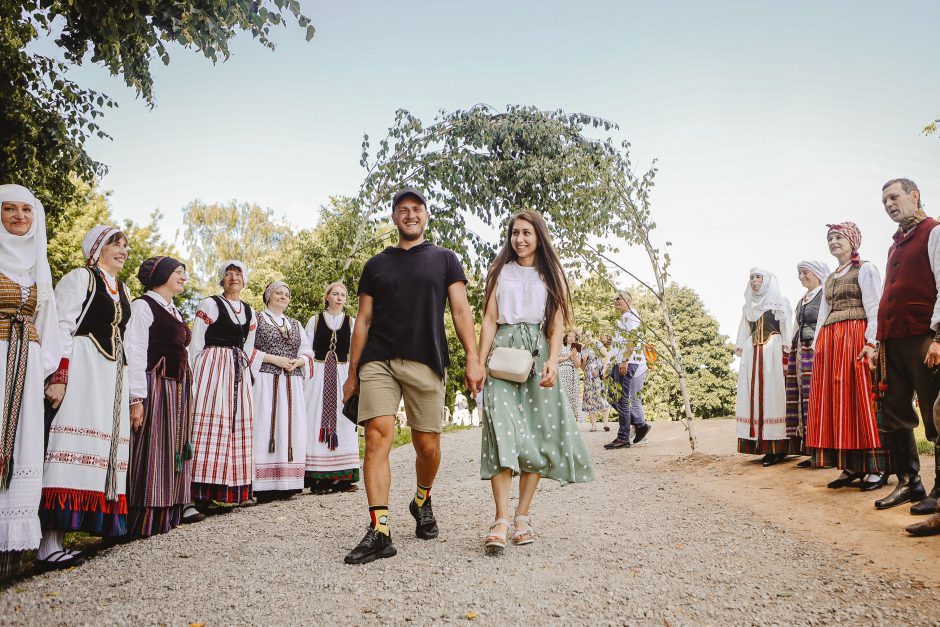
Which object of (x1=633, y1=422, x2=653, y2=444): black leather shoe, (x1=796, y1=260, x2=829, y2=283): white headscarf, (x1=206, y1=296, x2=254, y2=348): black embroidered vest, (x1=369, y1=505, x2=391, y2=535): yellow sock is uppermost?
(x1=796, y1=260, x2=829, y2=283): white headscarf

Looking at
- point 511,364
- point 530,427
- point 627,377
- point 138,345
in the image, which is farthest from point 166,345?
point 627,377

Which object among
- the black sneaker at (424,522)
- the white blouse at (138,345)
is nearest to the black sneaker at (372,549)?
the black sneaker at (424,522)

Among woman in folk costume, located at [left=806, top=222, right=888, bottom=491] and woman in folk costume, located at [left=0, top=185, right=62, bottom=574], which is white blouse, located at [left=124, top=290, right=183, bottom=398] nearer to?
woman in folk costume, located at [left=0, top=185, right=62, bottom=574]

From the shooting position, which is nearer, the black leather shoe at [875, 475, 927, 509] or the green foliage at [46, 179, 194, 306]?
the black leather shoe at [875, 475, 927, 509]

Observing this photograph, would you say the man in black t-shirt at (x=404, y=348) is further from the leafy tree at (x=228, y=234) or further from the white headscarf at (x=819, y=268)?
the leafy tree at (x=228, y=234)

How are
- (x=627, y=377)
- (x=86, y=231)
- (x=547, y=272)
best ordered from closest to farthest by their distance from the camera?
1. (x=547, y=272)
2. (x=627, y=377)
3. (x=86, y=231)

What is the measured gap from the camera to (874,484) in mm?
5586

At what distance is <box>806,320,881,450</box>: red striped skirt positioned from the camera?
570 centimetres

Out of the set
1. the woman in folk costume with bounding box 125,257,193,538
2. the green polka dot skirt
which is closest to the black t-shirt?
the green polka dot skirt

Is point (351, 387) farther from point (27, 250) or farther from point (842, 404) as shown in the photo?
point (842, 404)

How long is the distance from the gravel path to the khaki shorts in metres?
0.84

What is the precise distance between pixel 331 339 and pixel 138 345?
104 inches

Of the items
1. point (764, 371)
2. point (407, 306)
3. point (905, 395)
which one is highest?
point (407, 306)

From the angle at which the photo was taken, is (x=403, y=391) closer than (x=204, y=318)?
Yes
